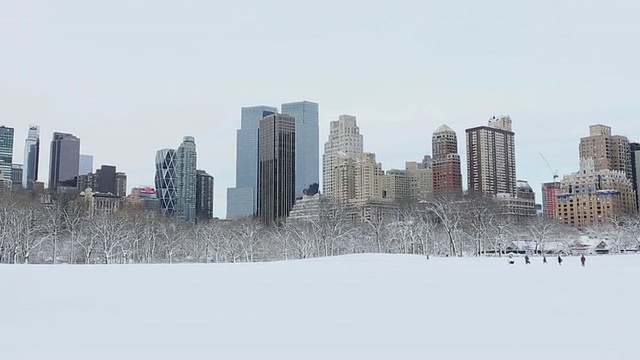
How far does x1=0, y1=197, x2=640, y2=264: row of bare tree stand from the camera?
71.2 m

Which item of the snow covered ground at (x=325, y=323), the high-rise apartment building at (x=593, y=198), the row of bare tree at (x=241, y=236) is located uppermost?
the high-rise apartment building at (x=593, y=198)

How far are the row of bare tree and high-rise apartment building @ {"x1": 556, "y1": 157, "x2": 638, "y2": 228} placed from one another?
1594 inches

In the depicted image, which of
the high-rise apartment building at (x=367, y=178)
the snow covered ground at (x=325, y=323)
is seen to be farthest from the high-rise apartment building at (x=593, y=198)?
the snow covered ground at (x=325, y=323)

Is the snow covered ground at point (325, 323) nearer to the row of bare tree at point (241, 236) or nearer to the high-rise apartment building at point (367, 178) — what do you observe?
the row of bare tree at point (241, 236)

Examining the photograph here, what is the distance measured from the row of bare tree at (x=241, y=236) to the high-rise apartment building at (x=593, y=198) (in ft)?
133


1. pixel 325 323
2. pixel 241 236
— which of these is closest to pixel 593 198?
pixel 241 236

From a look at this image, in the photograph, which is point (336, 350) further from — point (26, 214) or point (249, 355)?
point (26, 214)

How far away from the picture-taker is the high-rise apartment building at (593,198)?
5517 inches

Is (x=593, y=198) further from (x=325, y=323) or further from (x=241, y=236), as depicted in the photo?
(x=325, y=323)

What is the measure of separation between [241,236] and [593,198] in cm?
9478

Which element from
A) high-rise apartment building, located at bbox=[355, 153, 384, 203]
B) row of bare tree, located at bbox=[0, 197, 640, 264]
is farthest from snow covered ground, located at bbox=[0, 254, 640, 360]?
high-rise apartment building, located at bbox=[355, 153, 384, 203]

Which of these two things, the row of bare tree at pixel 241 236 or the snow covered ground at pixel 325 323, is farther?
the row of bare tree at pixel 241 236

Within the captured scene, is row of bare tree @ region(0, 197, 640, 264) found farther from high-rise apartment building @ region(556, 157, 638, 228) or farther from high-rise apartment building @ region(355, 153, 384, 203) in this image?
high-rise apartment building @ region(355, 153, 384, 203)

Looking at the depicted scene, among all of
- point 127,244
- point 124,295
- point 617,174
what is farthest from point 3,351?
point 617,174
